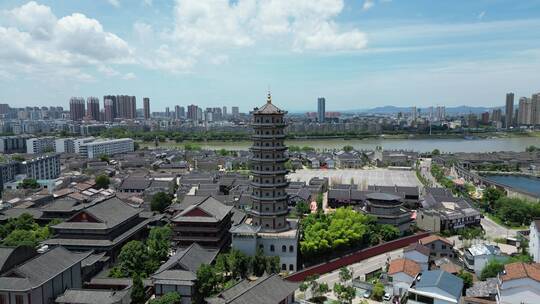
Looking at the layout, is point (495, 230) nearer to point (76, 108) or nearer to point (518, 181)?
point (518, 181)

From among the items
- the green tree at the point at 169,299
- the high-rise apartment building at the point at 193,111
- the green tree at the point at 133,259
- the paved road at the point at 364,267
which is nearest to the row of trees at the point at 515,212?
the paved road at the point at 364,267

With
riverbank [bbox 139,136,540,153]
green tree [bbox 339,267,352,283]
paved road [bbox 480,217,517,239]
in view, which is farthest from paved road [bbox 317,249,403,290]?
riverbank [bbox 139,136,540,153]

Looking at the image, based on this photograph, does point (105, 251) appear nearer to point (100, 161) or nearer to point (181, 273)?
point (181, 273)

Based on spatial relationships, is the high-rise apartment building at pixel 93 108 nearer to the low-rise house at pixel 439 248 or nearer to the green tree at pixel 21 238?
the green tree at pixel 21 238

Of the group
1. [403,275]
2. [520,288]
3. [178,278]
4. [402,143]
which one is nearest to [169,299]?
[178,278]

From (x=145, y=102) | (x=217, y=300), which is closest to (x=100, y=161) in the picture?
(x=217, y=300)

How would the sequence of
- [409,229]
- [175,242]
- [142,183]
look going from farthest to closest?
1. [142,183]
2. [409,229]
3. [175,242]
